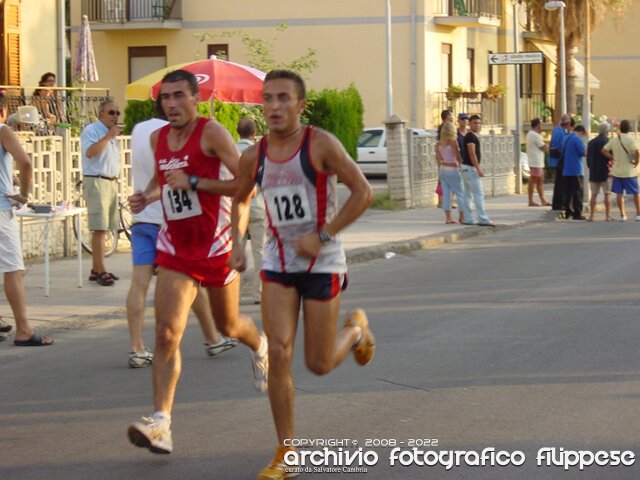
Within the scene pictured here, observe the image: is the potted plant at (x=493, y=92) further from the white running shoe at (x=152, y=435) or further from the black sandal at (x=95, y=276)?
the white running shoe at (x=152, y=435)

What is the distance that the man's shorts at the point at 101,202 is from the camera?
13.3 meters

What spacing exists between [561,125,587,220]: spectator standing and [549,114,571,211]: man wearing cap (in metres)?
0.14

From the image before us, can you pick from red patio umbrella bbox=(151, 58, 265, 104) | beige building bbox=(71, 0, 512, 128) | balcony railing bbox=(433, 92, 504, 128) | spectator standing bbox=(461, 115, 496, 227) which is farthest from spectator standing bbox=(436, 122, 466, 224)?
balcony railing bbox=(433, 92, 504, 128)

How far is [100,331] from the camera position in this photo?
11.4 m

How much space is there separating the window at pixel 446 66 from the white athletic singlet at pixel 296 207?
117ft

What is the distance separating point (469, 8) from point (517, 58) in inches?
636

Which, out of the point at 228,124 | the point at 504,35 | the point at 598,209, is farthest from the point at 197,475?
the point at 504,35

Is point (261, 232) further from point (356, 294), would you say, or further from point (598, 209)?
point (598, 209)

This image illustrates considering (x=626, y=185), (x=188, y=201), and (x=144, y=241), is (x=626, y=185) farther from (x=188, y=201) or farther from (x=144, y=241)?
(x=188, y=201)

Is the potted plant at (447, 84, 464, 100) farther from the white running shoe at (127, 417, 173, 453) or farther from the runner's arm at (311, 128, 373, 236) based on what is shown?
the white running shoe at (127, 417, 173, 453)

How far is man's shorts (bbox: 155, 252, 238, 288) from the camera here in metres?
7.05

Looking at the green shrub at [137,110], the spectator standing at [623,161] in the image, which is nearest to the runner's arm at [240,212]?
the spectator standing at [623,161]

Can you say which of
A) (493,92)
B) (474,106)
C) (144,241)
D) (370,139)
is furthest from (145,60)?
(144,241)

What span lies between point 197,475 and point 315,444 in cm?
78
